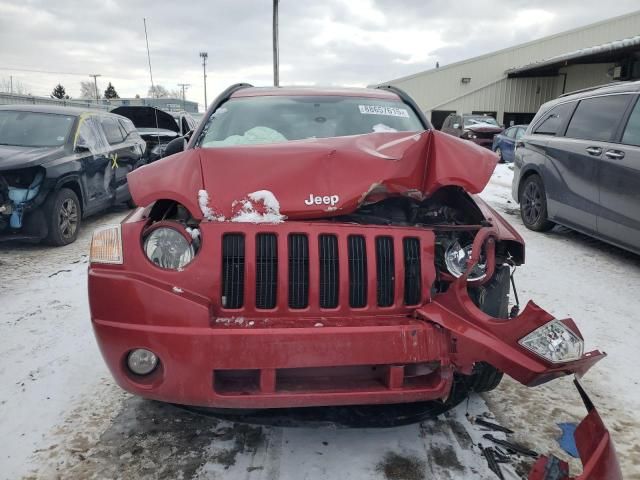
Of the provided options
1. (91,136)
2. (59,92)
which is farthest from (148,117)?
(59,92)

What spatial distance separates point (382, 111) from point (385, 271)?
1.96m

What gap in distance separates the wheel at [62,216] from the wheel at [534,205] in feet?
19.5

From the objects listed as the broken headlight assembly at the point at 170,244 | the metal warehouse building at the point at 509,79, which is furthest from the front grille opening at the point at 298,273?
the metal warehouse building at the point at 509,79

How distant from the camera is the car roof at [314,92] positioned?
3.93 m

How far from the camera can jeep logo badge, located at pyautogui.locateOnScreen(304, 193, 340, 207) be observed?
2.29m

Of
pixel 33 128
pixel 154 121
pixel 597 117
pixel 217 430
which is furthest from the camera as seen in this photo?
pixel 154 121

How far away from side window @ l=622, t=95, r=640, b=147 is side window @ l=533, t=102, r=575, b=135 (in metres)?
1.32

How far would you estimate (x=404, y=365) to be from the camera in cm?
212

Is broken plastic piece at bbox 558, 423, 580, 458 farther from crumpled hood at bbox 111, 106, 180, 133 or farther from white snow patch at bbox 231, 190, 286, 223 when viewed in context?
crumpled hood at bbox 111, 106, 180, 133

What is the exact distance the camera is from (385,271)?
7.37 ft

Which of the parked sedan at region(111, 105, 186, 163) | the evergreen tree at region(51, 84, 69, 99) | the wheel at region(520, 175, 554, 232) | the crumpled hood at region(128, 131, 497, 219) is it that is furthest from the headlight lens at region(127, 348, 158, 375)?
the evergreen tree at region(51, 84, 69, 99)

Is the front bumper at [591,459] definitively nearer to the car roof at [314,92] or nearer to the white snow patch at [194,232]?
the white snow patch at [194,232]

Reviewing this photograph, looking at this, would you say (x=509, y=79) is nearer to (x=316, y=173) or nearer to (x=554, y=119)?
(x=554, y=119)

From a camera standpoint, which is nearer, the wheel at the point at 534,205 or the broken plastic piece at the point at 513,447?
the broken plastic piece at the point at 513,447
